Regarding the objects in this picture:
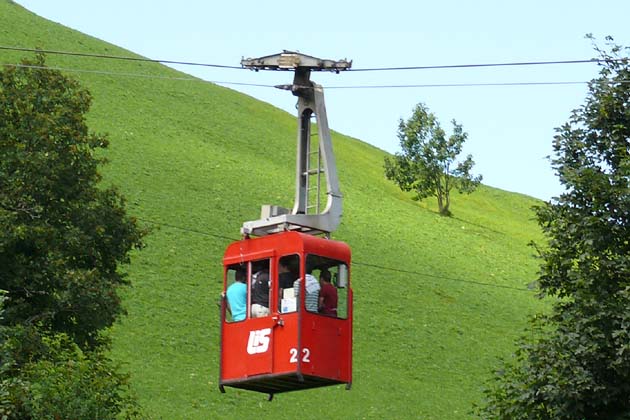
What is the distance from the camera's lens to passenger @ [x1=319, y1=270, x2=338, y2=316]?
2000cm

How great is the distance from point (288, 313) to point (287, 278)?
54cm

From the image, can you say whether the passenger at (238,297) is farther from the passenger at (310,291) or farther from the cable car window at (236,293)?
the passenger at (310,291)

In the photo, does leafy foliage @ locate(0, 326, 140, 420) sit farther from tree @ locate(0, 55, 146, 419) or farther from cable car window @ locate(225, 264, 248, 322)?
cable car window @ locate(225, 264, 248, 322)

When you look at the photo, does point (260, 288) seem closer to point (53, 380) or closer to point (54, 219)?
point (53, 380)

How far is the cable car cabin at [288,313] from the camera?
64.2ft

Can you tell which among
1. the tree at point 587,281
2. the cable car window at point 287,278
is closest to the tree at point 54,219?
the tree at point 587,281

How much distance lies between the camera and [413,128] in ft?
349

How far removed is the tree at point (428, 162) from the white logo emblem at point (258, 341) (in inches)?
3142

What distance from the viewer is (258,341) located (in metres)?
20.1

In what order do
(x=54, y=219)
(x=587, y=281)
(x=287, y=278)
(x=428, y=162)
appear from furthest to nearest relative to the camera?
1. (x=428, y=162)
2. (x=54, y=219)
3. (x=587, y=281)
4. (x=287, y=278)

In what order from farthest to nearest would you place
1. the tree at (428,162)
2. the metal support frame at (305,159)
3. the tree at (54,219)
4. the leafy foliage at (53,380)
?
1. the tree at (428,162)
2. the tree at (54,219)
3. the leafy foliage at (53,380)
4. the metal support frame at (305,159)

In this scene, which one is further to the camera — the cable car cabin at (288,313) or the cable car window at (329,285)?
the cable car window at (329,285)

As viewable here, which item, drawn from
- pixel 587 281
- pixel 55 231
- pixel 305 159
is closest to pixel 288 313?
pixel 305 159

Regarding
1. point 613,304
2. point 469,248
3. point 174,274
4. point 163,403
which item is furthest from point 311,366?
point 469,248
